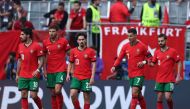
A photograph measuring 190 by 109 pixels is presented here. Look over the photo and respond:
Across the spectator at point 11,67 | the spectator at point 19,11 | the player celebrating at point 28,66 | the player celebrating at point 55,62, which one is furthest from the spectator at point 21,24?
the player celebrating at point 28,66

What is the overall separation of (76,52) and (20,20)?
3.94 meters

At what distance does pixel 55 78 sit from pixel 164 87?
2.91 m

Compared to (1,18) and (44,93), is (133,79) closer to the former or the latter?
(44,93)

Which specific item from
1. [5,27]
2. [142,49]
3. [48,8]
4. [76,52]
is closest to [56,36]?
[76,52]

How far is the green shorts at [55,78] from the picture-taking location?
22422 millimetres

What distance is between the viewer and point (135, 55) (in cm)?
2234

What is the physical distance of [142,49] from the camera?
2233 cm

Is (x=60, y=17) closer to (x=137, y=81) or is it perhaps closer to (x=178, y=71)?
(x=137, y=81)

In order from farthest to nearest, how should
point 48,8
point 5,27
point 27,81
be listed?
1. point 48,8
2. point 5,27
3. point 27,81

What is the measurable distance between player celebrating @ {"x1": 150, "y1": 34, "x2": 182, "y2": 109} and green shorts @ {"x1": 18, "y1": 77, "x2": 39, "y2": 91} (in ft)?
10.3

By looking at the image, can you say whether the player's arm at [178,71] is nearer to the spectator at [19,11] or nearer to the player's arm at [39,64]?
the player's arm at [39,64]

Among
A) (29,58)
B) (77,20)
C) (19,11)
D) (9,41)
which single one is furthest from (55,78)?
(19,11)

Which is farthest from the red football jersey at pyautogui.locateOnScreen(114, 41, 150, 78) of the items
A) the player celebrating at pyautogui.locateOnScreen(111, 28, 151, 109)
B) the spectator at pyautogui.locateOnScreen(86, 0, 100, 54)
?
the spectator at pyautogui.locateOnScreen(86, 0, 100, 54)

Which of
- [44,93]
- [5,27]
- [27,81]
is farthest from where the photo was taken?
[5,27]
